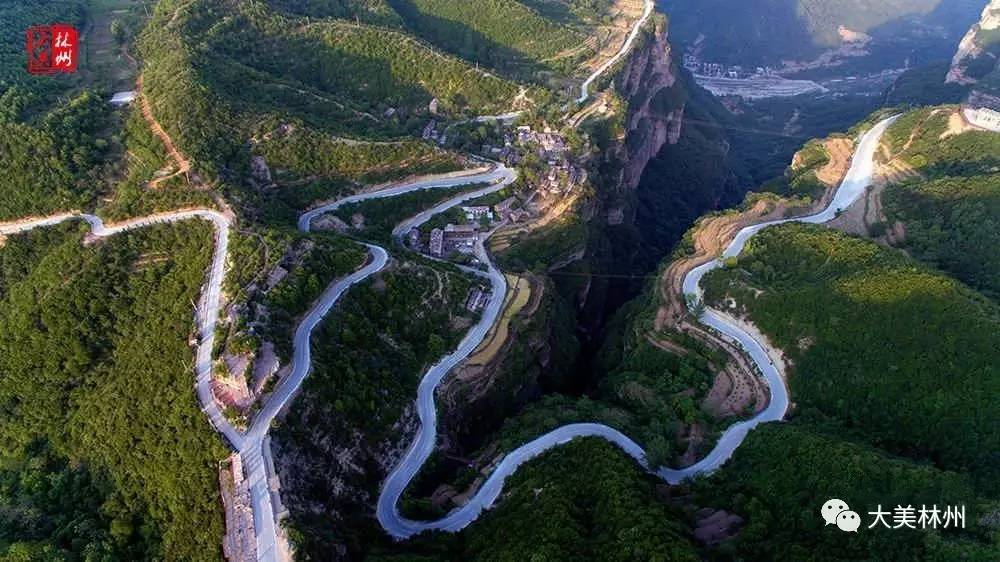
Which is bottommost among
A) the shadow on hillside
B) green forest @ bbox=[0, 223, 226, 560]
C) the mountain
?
green forest @ bbox=[0, 223, 226, 560]

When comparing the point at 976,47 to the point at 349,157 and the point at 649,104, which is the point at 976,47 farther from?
the point at 349,157

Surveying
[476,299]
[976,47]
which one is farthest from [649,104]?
[976,47]

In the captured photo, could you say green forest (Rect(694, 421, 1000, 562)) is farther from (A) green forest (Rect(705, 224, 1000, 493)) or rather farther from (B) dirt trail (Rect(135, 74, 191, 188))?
A: (B) dirt trail (Rect(135, 74, 191, 188))

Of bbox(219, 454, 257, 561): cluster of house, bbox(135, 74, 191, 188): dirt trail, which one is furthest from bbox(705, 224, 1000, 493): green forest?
bbox(135, 74, 191, 188): dirt trail

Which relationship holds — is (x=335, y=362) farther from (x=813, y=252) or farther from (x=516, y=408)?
(x=813, y=252)

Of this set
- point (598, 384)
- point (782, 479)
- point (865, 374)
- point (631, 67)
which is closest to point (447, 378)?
point (598, 384)

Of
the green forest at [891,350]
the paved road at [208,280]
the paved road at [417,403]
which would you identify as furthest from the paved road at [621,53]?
the paved road at [208,280]
